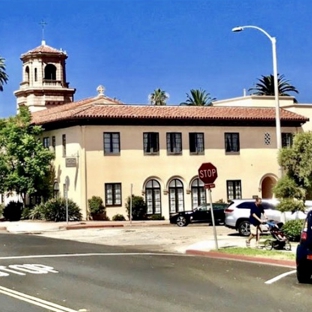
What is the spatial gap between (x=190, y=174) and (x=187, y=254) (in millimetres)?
24939

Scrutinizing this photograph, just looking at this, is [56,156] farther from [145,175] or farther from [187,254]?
[187,254]

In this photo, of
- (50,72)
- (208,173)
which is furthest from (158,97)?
(208,173)

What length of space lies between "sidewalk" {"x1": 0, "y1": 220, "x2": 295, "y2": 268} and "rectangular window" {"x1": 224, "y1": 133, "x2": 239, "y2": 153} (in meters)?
7.79

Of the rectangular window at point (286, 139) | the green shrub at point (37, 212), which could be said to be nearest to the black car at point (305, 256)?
the green shrub at point (37, 212)

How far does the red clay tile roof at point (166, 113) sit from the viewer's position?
4588cm

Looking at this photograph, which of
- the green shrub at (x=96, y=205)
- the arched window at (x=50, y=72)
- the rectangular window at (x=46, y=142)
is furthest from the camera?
the arched window at (x=50, y=72)

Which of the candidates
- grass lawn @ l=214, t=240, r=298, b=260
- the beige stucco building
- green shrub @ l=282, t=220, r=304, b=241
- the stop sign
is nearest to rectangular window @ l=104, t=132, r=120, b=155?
the beige stucco building

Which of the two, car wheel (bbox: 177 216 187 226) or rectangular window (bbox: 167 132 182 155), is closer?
car wheel (bbox: 177 216 187 226)

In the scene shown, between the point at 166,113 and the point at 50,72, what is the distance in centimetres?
2480

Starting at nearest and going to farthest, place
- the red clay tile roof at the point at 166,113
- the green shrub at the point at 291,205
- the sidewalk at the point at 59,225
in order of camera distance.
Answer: the green shrub at the point at 291,205 < the sidewalk at the point at 59,225 < the red clay tile roof at the point at 166,113

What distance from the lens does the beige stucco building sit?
45.5 meters

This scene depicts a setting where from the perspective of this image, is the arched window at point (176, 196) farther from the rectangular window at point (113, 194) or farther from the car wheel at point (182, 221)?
the car wheel at point (182, 221)

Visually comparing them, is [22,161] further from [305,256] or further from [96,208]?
[305,256]

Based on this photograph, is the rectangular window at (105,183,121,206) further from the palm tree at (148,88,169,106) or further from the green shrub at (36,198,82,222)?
the palm tree at (148,88,169,106)
